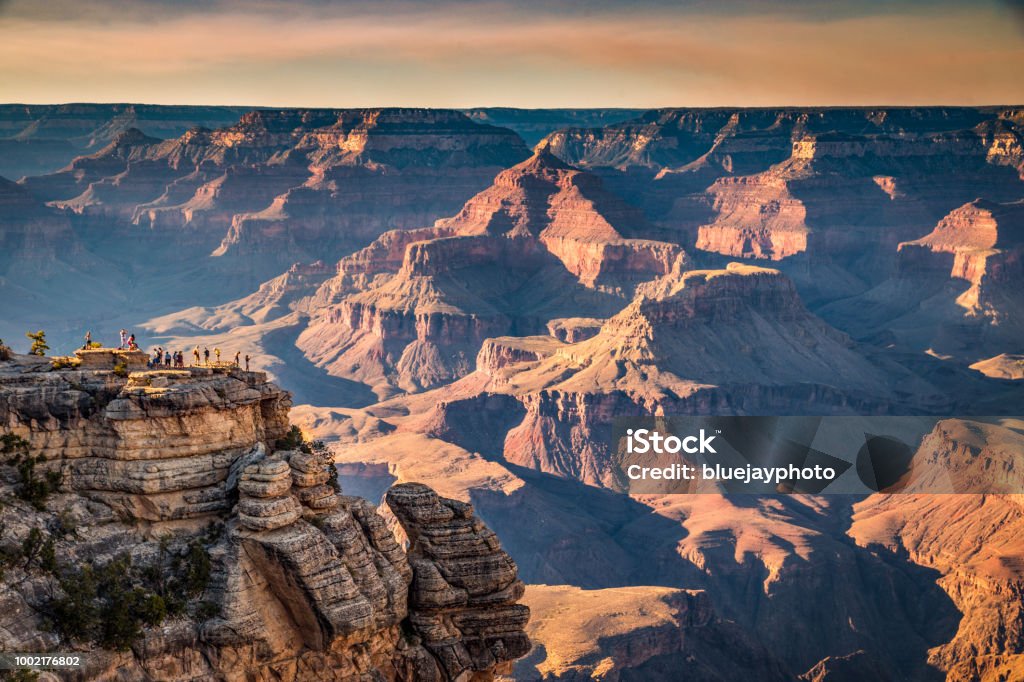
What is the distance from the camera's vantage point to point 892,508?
487 feet

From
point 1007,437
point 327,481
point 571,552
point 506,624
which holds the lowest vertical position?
point 571,552

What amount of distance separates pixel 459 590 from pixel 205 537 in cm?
894

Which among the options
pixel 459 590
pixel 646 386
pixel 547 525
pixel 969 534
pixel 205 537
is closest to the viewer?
pixel 205 537

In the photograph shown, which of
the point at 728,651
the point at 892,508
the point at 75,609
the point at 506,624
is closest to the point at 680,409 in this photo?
the point at 892,508

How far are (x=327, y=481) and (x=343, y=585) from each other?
3.94m

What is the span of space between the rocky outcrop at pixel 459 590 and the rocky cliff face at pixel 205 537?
5.4 inches

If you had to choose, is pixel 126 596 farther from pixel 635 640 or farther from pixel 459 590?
pixel 635 640

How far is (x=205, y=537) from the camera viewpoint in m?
43.6

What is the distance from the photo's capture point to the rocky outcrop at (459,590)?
4691cm

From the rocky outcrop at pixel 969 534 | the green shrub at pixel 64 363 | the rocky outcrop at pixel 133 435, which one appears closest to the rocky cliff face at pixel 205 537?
the rocky outcrop at pixel 133 435

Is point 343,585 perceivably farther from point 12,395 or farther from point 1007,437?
point 1007,437

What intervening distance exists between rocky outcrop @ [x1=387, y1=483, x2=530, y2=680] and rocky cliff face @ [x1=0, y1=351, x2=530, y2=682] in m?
0.14

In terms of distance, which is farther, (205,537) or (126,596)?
(205,537)

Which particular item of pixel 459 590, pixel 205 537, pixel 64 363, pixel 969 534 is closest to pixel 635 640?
pixel 969 534
